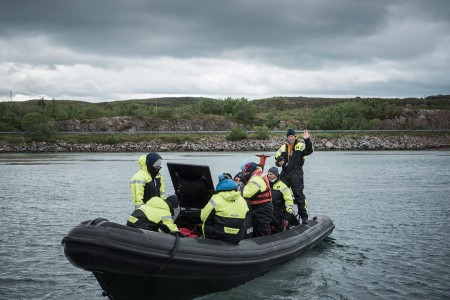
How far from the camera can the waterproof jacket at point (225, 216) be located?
337 inches

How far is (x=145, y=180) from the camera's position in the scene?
32.7 feet

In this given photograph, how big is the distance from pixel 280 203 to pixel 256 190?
174cm

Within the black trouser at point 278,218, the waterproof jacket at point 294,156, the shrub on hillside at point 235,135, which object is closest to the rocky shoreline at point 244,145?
the shrub on hillside at point 235,135

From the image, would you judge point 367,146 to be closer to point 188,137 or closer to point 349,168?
point 188,137

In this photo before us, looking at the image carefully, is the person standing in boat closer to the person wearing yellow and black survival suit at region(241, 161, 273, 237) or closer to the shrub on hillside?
the person wearing yellow and black survival suit at region(241, 161, 273, 237)

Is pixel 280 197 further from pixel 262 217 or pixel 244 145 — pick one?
pixel 244 145

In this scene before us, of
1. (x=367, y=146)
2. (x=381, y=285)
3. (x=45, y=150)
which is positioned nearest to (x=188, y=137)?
(x=45, y=150)

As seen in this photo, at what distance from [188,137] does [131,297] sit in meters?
59.3

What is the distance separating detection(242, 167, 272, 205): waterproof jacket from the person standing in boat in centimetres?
105

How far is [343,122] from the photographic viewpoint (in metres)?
81.6

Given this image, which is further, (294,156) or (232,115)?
(232,115)

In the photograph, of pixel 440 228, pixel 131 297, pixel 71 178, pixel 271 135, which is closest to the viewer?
pixel 131 297

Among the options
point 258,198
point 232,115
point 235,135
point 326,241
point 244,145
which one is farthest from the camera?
point 232,115

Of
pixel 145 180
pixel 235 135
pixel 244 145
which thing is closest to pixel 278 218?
pixel 145 180
